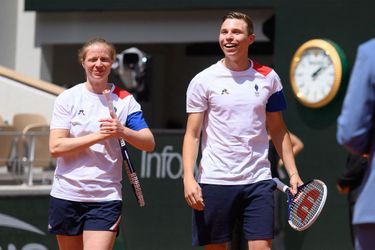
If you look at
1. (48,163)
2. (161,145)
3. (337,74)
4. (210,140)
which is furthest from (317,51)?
(210,140)

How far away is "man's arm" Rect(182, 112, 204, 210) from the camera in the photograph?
6.02m

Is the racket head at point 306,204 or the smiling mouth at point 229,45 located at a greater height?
the smiling mouth at point 229,45

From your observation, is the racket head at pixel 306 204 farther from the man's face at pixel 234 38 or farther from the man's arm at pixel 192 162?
the man's face at pixel 234 38

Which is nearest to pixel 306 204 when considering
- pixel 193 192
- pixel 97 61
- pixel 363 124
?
pixel 193 192

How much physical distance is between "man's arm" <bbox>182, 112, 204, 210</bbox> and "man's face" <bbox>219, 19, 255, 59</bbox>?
0.42 meters

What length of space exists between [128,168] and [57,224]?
55cm

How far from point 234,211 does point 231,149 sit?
39 centimetres

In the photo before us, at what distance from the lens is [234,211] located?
20.2ft

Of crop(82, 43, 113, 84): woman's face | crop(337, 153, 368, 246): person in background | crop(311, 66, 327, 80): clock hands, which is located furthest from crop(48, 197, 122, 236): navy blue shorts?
crop(311, 66, 327, 80): clock hands

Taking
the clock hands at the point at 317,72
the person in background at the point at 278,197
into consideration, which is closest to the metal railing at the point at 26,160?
the person in background at the point at 278,197

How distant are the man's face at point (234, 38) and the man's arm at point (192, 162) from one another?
423mm

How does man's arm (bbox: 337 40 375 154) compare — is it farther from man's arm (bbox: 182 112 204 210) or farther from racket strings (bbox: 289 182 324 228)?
man's arm (bbox: 182 112 204 210)

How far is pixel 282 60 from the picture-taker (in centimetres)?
1258

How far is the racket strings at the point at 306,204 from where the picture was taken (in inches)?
233
